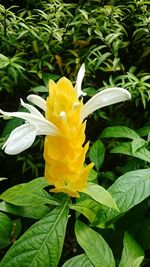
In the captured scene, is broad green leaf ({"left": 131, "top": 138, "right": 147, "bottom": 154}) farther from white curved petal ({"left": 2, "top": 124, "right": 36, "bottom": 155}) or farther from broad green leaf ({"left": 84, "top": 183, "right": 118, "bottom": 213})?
white curved petal ({"left": 2, "top": 124, "right": 36, "bottom": 155})

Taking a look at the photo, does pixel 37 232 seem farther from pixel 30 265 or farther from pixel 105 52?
pixel 105 52

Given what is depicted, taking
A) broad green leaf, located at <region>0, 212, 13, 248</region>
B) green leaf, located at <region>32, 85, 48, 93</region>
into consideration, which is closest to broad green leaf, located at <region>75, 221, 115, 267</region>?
broad green leaf, located at <region>0, 212, 13, 248</region>

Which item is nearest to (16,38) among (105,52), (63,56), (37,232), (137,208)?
(63,56)

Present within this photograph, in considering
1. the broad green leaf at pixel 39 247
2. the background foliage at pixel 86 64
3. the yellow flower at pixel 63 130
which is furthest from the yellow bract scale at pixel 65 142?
the background foliage at pixel 86 64

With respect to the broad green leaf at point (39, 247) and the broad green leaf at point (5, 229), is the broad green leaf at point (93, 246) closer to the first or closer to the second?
the broad green leaf at point (39, 247)

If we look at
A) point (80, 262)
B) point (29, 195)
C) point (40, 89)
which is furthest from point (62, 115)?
point (40, 89)
